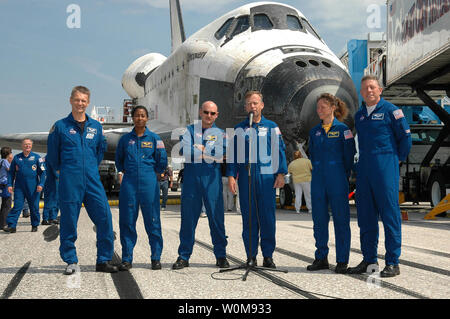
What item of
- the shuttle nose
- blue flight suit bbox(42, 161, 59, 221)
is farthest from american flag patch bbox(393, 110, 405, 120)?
blue flight suit bbox(42, 161, 59, 221)

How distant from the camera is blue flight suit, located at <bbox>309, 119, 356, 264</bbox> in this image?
15.2ft

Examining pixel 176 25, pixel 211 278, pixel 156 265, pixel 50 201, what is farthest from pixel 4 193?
pixel 176 25

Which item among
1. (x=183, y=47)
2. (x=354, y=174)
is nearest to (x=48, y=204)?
(x=183, y=47)

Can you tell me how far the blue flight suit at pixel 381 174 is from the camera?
4.36 metres

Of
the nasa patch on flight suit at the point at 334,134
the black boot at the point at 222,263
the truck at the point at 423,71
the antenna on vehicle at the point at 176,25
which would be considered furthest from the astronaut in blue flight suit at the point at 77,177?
the antenna on vehicle at the point at 176,25

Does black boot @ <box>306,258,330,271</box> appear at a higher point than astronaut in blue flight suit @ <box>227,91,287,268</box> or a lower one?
lower

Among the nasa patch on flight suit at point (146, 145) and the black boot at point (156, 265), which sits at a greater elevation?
the nasa patch on flight suit at point (146, 145)

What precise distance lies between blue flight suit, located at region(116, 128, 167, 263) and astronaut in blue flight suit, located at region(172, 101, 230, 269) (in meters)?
0.28

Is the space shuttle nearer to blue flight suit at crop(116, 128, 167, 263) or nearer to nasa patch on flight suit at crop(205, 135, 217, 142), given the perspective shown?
Answer: nasa patch on flight suit at crop(205, 135, 217, 142)

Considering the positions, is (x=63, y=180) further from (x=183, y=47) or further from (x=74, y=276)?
(x=183, y=47)

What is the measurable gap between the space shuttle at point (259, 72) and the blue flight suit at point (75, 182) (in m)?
4.67

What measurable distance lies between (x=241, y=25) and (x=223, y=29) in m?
0.46

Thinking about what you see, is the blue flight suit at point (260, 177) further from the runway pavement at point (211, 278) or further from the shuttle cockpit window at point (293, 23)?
the shuttle cockpit window at point (293, 23)

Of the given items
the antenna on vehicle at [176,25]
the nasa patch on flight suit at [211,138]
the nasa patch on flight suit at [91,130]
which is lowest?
the nasa patch on flight suit at [211,138]
